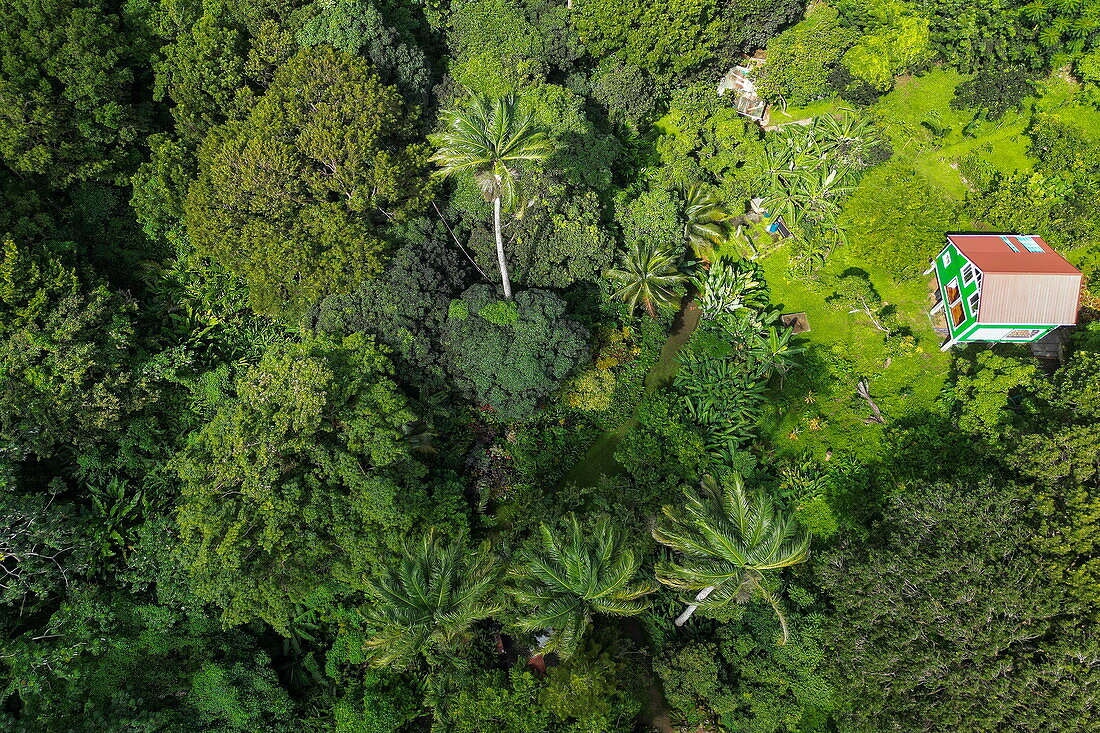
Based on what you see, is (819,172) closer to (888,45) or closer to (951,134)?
(888,45)

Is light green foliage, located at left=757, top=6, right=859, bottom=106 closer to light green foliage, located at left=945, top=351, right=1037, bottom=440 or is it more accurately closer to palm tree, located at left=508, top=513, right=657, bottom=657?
light green foliage, located at left=945, top=351, right=1037, bottom=440

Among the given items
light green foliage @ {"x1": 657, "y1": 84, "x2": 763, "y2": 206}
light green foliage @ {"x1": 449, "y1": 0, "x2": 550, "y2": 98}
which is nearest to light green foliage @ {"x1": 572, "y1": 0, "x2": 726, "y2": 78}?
light green foliage @ {"x1": 657, "y1": 84, "x2": 763, "y2": 206}

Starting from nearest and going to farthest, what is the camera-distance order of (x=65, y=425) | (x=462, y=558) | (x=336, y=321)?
(x=462, y=558), (x=65, y=425), (x=336, y=321)

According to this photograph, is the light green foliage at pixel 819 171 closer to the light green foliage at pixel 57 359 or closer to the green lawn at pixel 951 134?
the green lawn at pixel 951 134

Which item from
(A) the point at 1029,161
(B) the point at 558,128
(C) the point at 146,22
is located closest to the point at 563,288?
(B) the point at 558,128

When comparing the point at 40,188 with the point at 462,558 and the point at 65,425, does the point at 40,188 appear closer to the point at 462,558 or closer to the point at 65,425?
the point at 65,425

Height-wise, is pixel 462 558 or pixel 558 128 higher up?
pixel 558 128

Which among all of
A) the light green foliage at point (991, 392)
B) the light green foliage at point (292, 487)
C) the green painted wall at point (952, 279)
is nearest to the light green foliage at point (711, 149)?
the green painted wall at point (952, 279)
